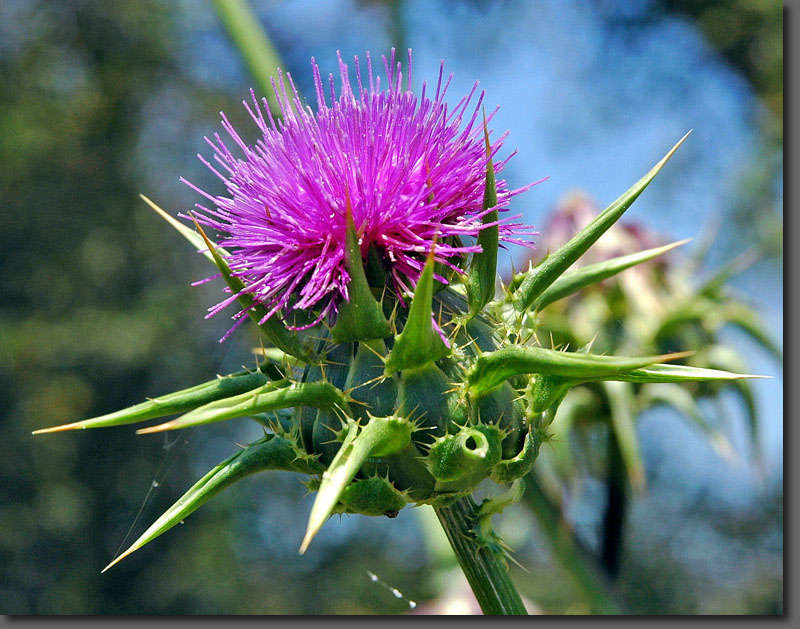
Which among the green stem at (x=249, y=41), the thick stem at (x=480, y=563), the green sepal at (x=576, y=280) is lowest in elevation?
the thick stem at (x=480, y=563)

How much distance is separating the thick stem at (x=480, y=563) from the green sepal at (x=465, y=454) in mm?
98

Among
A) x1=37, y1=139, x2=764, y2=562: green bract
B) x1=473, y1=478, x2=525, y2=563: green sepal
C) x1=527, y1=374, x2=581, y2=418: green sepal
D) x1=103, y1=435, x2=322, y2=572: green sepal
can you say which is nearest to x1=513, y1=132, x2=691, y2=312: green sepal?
x1=37, y1=139, x2=764, y2=562: green bract

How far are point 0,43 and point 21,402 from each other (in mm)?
3627

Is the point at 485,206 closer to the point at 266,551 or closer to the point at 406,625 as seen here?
the point at 406,625

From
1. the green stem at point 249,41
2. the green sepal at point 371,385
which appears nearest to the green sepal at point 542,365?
the green sepal at point 371,385

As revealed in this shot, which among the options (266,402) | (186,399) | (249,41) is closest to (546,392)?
(266,402)

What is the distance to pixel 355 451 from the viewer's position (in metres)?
0.88

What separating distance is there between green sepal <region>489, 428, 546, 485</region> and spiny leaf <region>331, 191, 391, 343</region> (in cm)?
23

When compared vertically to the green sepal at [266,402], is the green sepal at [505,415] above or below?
below

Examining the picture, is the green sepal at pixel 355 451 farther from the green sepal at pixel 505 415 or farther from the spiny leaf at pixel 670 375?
the spiny leaf at pixel 670 375

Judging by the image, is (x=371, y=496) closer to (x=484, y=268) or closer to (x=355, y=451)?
(x=355, y=451)

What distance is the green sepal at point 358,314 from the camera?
0.96 m

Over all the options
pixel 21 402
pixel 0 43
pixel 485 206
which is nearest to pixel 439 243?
pixel 485 206

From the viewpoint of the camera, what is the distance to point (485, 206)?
38.2 inches
